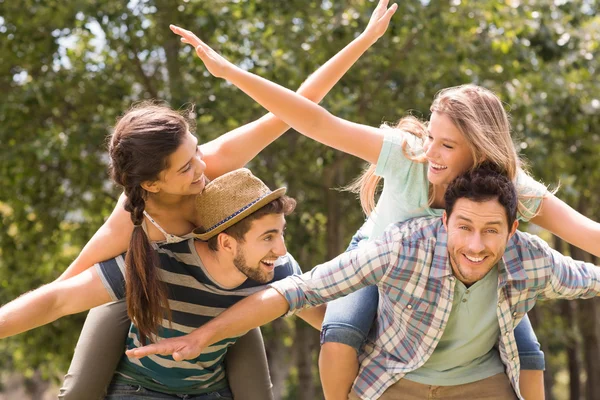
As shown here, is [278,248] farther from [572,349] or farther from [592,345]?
[572,349]

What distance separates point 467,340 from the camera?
3250 mm

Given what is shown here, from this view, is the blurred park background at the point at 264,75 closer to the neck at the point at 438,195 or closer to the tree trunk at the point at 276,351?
the tree trunk at the point at 276,351

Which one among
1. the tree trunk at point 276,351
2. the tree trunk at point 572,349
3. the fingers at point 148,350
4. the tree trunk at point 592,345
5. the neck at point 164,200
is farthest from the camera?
the tree trunk at point 572,349

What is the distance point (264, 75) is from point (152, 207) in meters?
4.73

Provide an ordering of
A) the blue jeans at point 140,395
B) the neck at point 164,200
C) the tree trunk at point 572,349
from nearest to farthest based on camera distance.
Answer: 1. the neck at point 164,200
2. the blue jeans at point 140,395
3. the tree trunk at point 572,349

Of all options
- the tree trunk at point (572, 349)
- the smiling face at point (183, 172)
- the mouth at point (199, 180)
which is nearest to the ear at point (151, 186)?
the smiling face at point (183, 172)

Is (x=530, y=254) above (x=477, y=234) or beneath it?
beneath

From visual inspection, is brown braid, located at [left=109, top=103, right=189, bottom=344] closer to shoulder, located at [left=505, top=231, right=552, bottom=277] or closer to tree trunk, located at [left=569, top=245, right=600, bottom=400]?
shoulder, located at [left=505, top=231, right=552, bottom=277]

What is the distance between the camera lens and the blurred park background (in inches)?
324

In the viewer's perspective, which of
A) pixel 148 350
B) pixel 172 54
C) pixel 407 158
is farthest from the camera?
pixel 172 54

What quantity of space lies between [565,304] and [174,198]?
470 inches

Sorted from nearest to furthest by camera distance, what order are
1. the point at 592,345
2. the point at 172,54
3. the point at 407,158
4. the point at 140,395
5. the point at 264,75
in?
the point at 407,158 < the point at 140,395 < the point at 264,75 < the point at 172,54 < the point at 592,345

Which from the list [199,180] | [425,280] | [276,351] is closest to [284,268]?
[199,180]

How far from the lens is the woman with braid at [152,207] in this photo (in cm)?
317
